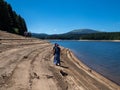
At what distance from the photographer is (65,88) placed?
11641mm

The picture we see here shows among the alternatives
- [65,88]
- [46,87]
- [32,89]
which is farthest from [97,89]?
[32,89]

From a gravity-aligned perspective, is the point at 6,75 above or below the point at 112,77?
above

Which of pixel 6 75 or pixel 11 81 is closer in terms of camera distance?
pixel 11 81

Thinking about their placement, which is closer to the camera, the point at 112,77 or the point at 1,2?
the point at 112,77

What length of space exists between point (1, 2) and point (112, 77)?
4936cm

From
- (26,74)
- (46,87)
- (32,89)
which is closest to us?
(32,89)

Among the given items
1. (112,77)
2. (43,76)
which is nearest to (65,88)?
(43,76)

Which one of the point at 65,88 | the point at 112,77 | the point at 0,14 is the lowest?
the point at 112,77

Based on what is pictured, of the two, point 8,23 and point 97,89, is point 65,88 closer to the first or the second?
point 97,89

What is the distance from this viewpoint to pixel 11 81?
1133cm

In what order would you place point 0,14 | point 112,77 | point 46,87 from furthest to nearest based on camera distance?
point 0,14, point 112,77, point 46,87

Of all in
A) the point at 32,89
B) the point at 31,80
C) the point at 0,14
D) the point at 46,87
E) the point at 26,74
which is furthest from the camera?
the point at 0,14

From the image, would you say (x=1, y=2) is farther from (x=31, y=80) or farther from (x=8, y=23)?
(x=31, y=80)

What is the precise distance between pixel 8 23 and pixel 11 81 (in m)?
53.9
